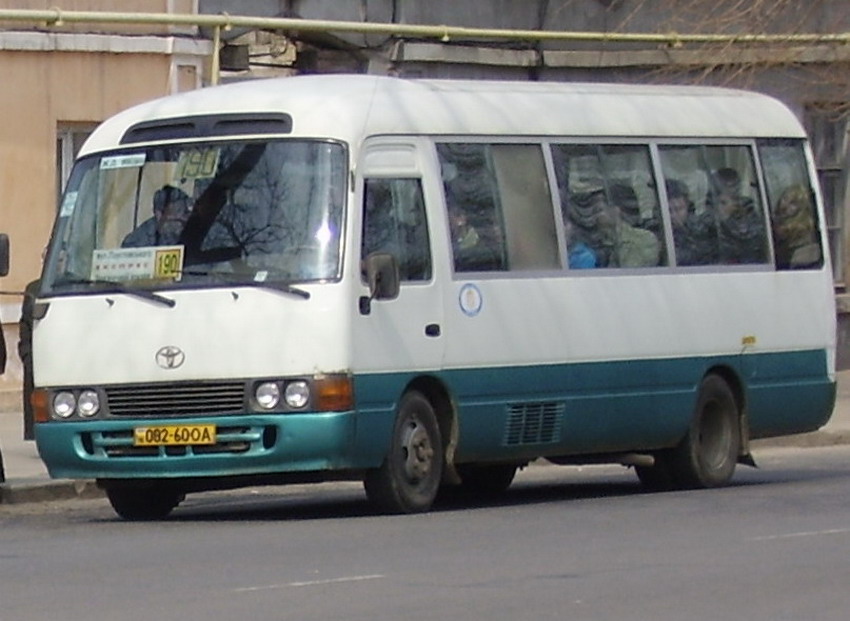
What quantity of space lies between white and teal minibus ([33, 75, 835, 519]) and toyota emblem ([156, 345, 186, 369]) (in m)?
0.01

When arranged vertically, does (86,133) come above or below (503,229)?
above

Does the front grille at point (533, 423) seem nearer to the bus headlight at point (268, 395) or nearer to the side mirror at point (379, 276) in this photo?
the side mirror at point (379, 276)

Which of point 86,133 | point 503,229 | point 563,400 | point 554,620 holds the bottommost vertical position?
point 554,620

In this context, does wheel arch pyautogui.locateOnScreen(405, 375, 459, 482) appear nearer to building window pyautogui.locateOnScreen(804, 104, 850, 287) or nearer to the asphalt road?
the asphalt road

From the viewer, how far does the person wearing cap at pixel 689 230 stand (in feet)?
57.6

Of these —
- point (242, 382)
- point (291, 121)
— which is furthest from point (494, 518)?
point (291, 121)

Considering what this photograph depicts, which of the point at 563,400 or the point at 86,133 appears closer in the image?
the point at 563,400

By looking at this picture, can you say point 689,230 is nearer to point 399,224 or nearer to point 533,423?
point 533,423

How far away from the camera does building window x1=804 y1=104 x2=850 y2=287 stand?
3138 centimetres

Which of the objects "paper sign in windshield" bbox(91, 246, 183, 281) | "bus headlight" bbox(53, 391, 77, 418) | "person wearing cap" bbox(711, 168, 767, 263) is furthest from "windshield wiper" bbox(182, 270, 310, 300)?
"person wearing cap" bbox(711, 168, 767, 263)

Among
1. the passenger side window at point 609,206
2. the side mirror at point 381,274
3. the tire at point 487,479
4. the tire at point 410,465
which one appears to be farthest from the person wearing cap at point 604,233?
the side mirror at point 381,274

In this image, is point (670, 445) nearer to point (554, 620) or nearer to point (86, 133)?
point (554, 620)

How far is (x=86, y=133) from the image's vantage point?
2558cm

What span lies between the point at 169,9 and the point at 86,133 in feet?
4.68
